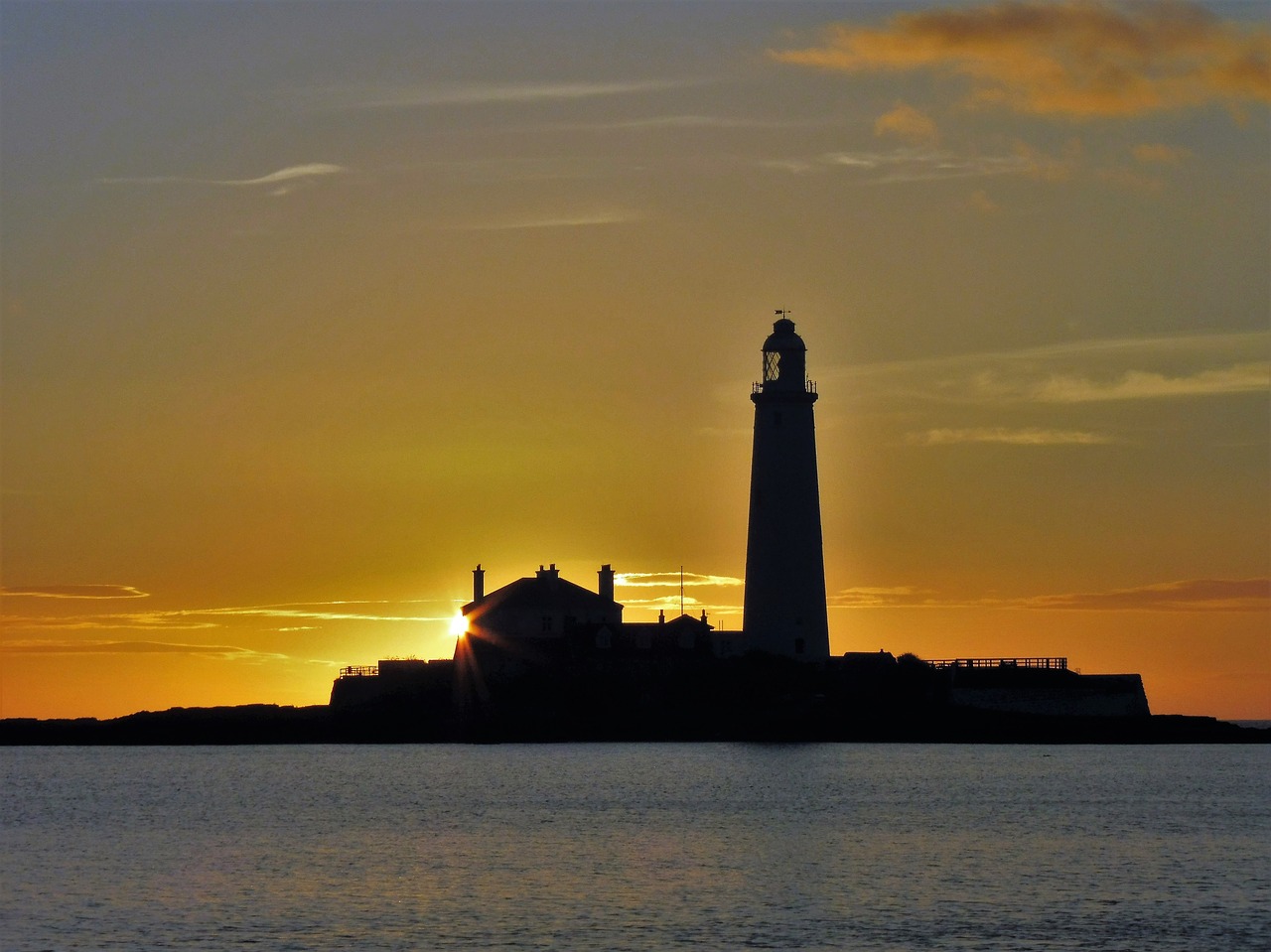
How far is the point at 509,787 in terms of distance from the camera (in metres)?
76.8

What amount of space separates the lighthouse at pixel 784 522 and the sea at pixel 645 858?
6.48 metres

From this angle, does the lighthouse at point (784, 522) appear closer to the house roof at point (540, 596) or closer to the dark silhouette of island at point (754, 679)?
the dark silhouette of island at point (754, 679)

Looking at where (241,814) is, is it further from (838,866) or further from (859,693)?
(859,693)

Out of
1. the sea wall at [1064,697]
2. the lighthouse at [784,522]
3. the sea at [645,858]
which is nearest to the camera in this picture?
the sea at [645,858]

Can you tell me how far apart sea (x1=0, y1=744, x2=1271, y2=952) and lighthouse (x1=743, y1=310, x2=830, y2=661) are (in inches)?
255

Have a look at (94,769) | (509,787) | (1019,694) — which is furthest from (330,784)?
(1019,694)

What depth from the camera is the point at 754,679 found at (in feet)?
301

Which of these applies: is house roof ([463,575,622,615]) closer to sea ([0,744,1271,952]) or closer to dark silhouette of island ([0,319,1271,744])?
dark silhouette of island ([0,319,1271,744])

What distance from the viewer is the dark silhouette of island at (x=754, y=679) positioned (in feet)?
292

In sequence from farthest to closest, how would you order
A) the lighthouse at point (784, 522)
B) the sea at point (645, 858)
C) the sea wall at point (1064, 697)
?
the sea wall at point (1064, 697) → the lighthouse at point (784, 522) → the sea at point (645, 858)

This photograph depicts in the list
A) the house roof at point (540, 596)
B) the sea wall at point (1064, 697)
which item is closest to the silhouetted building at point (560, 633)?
the house roof at point (540, 596)

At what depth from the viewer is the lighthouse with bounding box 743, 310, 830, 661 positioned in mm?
87938

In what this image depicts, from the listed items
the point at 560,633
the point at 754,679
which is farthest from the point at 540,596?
the point at 754,679

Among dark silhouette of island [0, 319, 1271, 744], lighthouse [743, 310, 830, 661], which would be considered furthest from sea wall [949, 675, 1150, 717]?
lighthouse [743, 310, 830, 661]
